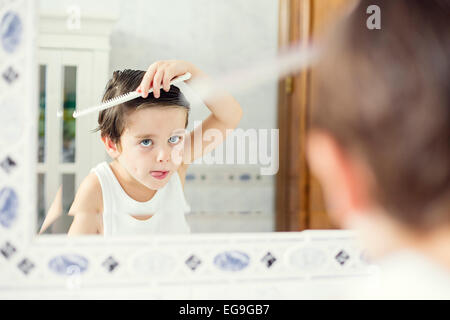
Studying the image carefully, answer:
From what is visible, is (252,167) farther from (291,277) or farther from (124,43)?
(124,43)

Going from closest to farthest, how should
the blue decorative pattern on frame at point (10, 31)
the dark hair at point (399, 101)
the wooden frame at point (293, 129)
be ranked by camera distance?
the dark hair at point (399, 101) < the blue decorative pattern on frame at point (10, 31) < the wooden frame at point (293, 129)

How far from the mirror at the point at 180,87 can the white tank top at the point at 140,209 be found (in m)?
0.02

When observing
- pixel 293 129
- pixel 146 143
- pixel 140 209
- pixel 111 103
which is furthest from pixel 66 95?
pixel 293 129

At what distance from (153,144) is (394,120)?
650 millimetres

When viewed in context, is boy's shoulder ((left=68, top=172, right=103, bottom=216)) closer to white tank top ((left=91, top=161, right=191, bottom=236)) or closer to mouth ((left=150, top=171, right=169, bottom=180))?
white tank top ((left=91, top=161, right=191, bottom=236))

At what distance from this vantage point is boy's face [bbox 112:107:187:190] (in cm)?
96

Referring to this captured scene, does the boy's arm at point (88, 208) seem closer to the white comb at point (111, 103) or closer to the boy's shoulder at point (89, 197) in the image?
the boy's shoulder at point (89, 197)

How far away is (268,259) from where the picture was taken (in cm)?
103

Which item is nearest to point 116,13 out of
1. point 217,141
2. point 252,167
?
point 217,141

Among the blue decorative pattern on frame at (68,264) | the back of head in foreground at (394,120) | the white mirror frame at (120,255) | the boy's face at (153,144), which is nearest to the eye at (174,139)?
the boy's face at (153,144)

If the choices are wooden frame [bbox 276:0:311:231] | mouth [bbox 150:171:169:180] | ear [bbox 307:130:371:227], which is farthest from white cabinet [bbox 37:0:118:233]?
ear [bbox 307:130:371:227]

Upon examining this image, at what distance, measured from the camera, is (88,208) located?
968 millimetres

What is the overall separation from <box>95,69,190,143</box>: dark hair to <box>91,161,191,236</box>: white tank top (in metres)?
0.08

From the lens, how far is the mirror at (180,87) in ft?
3.11
